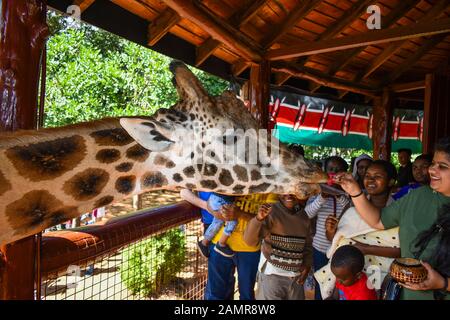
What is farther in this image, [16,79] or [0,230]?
[16,79]

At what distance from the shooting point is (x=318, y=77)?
7.10 metres

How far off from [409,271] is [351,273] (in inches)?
28.9

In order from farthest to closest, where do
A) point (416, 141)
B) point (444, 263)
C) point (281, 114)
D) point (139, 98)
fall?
point (139, 98) < point (416, 141) < point (281, 114) < point (444, 263)

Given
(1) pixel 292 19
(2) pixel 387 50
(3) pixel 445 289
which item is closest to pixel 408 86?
(2) pixel 387 50

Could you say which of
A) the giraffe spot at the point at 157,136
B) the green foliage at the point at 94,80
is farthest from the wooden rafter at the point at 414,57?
the giraffe spot at the point at 157,136

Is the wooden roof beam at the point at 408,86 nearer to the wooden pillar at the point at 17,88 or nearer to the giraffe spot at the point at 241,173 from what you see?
the giraffe spot at the point at 241,173

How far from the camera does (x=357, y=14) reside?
229 inches

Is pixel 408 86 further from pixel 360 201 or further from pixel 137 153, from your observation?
pixel 137 153

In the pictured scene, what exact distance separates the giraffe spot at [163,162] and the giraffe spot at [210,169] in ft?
0.67

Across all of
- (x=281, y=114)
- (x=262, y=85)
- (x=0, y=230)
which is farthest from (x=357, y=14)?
(x=0, y=230)

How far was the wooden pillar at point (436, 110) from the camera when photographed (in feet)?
23.1

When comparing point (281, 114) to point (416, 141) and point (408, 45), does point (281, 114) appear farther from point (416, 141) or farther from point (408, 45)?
point (416, 141)

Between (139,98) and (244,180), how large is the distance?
9.35m

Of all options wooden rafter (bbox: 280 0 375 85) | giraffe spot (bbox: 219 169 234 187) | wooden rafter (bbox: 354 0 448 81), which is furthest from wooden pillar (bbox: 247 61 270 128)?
giraffe spot (bbox: 219 169 234 187)
